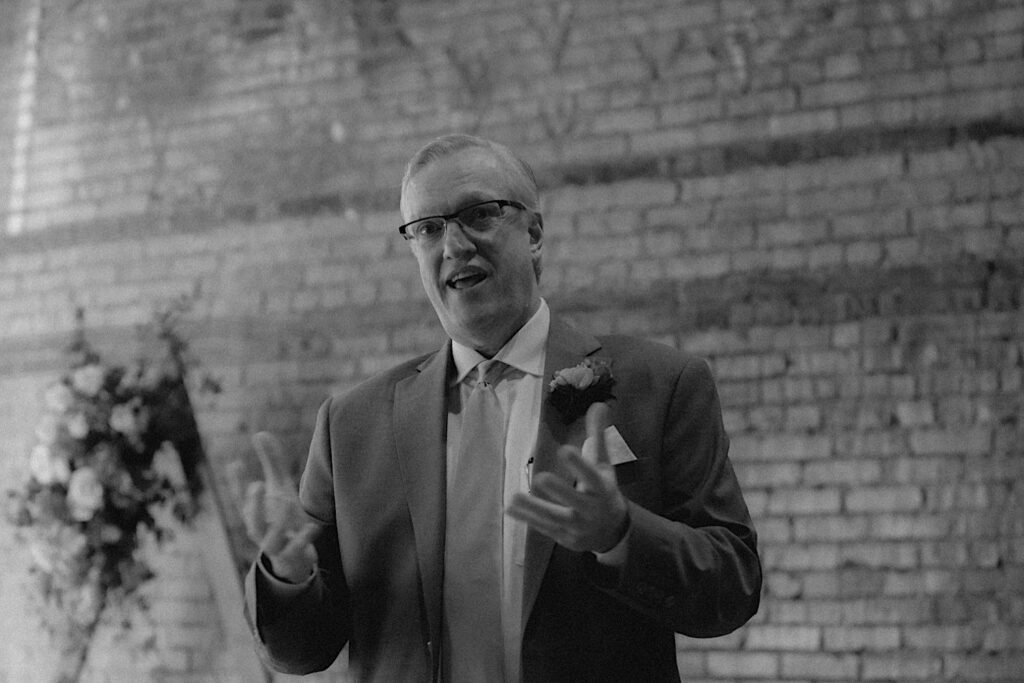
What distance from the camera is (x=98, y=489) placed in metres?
4.05

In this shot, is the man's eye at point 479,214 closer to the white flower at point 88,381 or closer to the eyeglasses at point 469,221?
the eyeglasses at point 469,221

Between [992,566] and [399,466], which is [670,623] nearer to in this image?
[399,466]

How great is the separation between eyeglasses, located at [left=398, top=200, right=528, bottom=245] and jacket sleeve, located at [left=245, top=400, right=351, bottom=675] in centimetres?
36

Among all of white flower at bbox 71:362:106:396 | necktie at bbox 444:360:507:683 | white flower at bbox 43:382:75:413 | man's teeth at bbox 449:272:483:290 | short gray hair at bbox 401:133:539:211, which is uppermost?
short gray hair at bbox 401:133:539:211

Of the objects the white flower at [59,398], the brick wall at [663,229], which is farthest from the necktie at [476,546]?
the white flower at [59,398]

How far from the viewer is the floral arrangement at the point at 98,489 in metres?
4.10

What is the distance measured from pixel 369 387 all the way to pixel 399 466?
0.21 metres

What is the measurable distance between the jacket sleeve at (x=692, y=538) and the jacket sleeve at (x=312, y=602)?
46 centimetres

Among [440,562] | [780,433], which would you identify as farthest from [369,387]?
[780,433]

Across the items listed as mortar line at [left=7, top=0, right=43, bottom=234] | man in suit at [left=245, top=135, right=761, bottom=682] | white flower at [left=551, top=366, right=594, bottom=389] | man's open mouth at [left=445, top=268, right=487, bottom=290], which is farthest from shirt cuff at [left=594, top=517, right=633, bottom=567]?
mortar line at [left=7, top=0, right=43, bottom=234]

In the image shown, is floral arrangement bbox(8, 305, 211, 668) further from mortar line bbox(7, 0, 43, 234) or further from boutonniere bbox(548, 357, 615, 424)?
boutonniere bbox(548, 357, 615, 424)

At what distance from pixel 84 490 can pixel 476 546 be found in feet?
9.18

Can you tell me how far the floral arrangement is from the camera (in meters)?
4.10

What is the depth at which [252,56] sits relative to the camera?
4.46m
